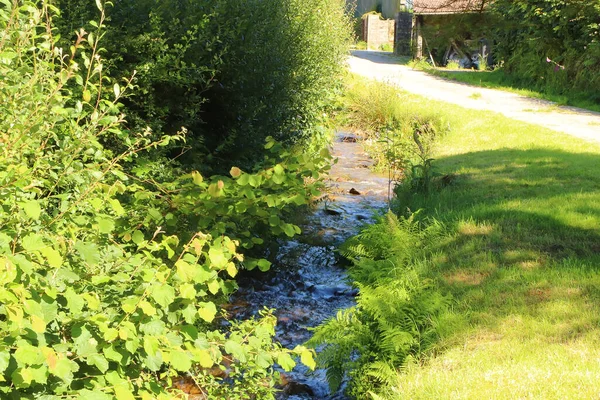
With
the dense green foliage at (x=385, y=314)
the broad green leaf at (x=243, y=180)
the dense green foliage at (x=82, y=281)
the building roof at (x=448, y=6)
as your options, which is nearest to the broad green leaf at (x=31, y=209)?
the dense green foliage at (x=82, y=281)

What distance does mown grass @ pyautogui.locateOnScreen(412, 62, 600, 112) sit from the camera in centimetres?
1617

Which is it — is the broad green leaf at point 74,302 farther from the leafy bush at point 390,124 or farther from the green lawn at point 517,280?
the leafy bush at point 390,124

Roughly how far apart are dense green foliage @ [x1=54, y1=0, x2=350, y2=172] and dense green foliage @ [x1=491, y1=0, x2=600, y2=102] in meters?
11.1

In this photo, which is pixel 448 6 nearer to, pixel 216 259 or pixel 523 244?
pixel 523 244

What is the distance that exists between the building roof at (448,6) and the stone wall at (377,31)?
33.6 feet

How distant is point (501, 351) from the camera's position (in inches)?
160

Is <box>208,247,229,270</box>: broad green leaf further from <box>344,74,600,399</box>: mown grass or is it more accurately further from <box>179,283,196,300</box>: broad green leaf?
<box>344,74,600,399</box>: mown grass

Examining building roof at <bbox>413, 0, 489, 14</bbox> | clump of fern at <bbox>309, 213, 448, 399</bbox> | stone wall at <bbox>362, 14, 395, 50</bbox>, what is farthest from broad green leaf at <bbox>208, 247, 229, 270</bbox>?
stone wall at <bbox>362, 14, 395, 50</bbox>

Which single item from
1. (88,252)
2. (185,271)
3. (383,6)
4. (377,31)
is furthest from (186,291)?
(383,6)

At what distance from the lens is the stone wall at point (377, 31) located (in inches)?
1697

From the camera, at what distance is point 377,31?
43.3m

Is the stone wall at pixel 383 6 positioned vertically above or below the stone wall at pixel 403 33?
above

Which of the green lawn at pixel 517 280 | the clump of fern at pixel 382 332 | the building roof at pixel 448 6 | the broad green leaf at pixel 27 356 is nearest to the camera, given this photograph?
the broad green leaf at pixel 27 356

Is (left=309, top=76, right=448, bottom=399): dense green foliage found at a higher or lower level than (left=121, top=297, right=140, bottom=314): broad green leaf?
lower
